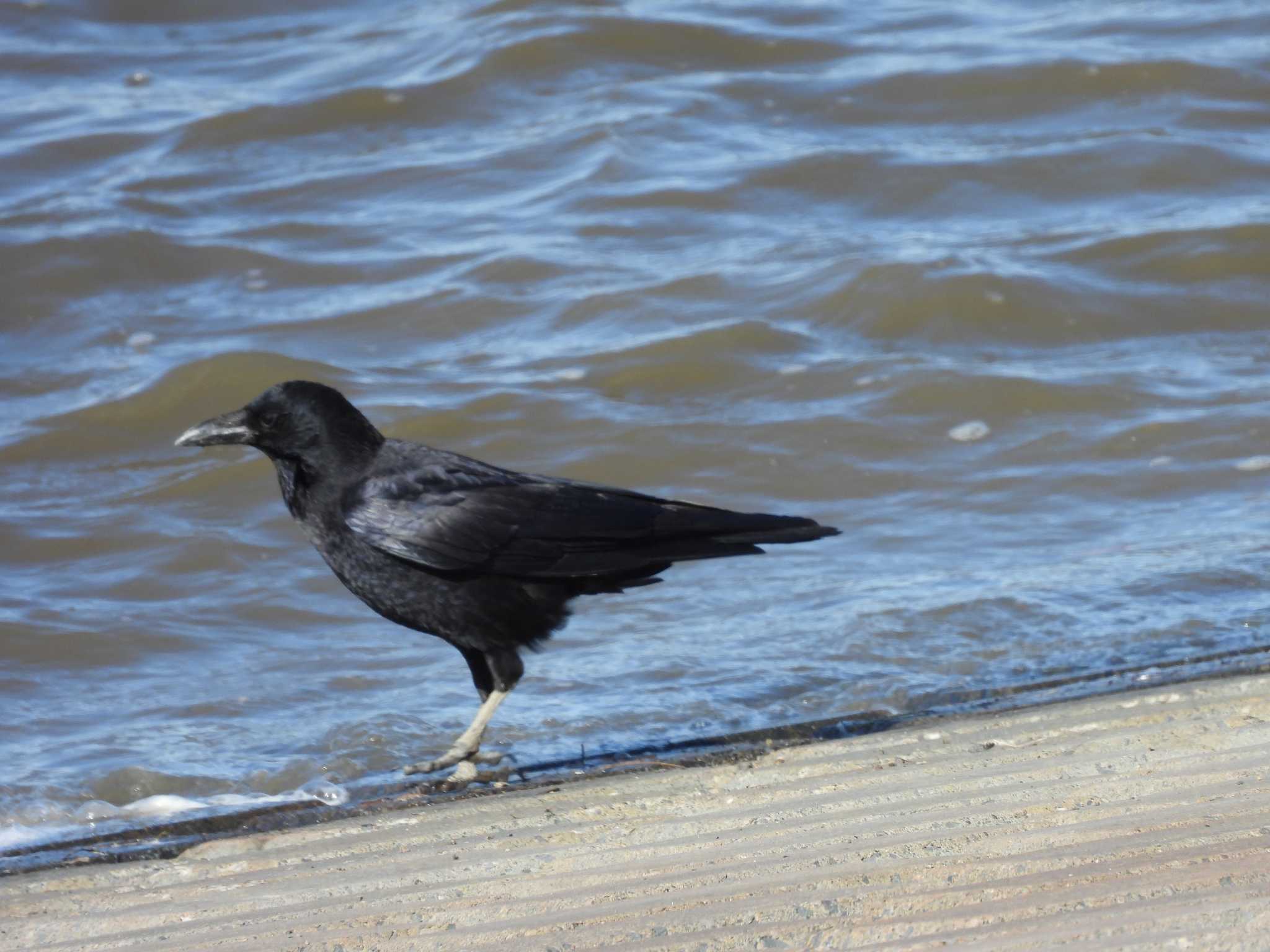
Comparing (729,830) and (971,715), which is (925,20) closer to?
(971,715)

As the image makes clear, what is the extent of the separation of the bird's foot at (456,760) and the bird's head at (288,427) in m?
0.86

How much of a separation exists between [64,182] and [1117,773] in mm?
8929

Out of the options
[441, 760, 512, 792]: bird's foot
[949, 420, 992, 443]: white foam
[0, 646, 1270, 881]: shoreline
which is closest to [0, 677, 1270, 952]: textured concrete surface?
[0, 646, 1270, 881]: shoreline

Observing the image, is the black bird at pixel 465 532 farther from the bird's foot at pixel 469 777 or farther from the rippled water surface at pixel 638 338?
the rippled water surface at pixel 638 338

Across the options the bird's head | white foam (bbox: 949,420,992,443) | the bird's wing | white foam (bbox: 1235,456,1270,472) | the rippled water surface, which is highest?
the bird's head

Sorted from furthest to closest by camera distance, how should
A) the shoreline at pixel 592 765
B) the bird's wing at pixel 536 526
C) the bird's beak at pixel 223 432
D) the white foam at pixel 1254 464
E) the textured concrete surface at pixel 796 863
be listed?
the white foam at pixel 1254 464
the bird's beak at pixel 223 432
the bird's wing at pixel 536 526
the shoreline at pixel 592 765
the textured concrete surface at pixel 796 863

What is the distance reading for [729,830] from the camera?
3.40 meters

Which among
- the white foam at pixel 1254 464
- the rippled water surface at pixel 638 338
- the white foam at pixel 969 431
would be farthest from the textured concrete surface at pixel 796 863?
the white foam at pixel 969 431

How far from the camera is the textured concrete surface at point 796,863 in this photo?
292 cm

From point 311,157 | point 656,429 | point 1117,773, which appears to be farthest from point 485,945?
point 311,157

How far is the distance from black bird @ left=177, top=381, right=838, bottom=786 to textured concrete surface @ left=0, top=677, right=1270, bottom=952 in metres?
0.63

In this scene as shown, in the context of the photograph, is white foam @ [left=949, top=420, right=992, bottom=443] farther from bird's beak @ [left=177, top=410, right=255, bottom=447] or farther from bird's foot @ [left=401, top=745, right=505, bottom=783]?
bird's beak @ [left=177, top=410, right=255, bottom=447]

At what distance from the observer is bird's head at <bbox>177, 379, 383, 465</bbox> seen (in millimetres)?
4367

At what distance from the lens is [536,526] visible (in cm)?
436
